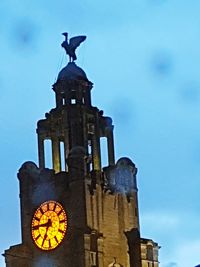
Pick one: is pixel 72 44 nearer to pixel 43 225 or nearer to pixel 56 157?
pixel 56 157

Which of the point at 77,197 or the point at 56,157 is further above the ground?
the point at 56,157

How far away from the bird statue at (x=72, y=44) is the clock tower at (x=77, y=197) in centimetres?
6

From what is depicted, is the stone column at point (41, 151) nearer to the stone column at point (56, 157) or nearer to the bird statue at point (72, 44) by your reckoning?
the stone column at point (56, 157)

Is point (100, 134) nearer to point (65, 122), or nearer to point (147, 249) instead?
point (65, 122)

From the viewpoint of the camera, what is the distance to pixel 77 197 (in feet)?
248

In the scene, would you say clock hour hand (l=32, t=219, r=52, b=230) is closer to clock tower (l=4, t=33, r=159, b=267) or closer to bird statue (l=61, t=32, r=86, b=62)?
clock tower (l=4, t=33, r=159, b=267)

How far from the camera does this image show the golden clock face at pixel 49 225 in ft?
248

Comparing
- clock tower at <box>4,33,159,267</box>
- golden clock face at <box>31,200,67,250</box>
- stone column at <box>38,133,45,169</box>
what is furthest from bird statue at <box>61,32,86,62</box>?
golden clock face at <box>31,200,67,250</box>

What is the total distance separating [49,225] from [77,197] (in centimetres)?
246

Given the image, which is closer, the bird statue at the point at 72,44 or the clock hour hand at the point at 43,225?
the clock hour hand at the point at 43,225

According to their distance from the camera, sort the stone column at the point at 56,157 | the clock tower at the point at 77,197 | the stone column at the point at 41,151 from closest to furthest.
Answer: the clock tower at the point at 77,197 < the stone column at the point at 56,157 < the stone column at the point at 41,151

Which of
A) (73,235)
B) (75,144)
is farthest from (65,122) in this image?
(73,235)

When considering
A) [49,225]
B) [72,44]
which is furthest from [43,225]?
[72,44]

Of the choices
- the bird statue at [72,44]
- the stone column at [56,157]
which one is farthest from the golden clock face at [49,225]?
the bird statue at [72,44]
